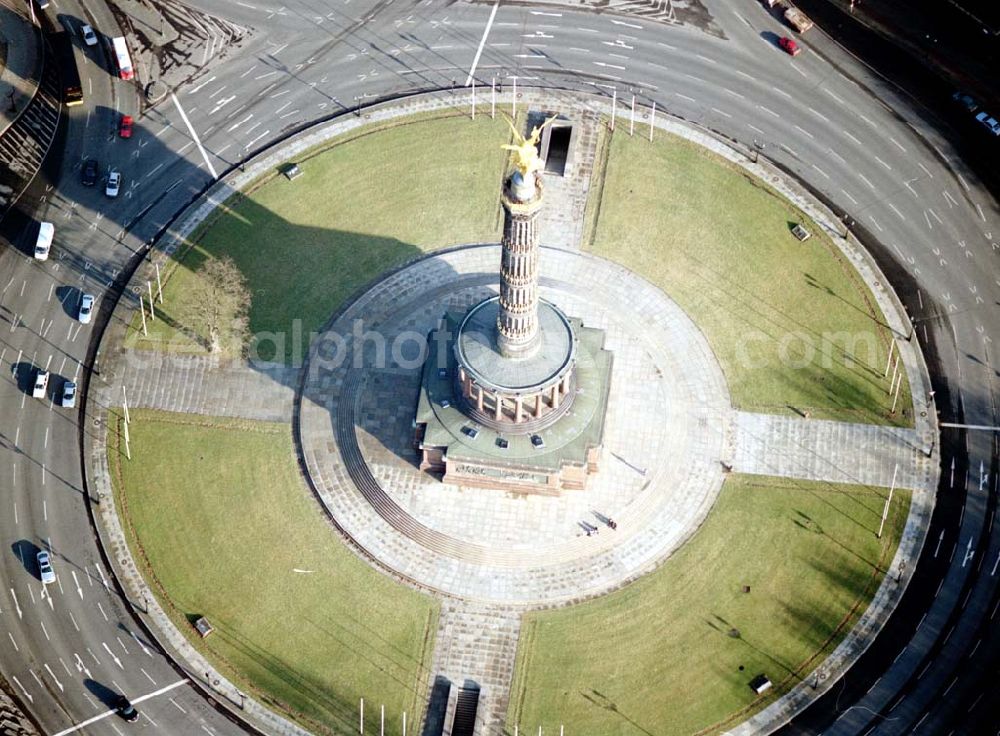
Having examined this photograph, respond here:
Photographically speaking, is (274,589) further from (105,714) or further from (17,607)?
(17,607)

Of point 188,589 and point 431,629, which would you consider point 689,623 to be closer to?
point 431,629

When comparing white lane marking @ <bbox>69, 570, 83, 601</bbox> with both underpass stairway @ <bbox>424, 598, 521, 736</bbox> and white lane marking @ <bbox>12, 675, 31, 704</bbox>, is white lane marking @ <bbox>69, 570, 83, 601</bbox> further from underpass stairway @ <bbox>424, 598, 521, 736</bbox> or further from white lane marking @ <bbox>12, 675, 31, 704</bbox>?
underpass stairway @ <bbox>424, 598, 521, 736</bbox>

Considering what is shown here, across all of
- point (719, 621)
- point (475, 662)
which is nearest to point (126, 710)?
point (475, 662)

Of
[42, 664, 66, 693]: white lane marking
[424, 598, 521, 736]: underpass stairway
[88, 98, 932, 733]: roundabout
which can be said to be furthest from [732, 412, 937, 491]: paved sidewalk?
[42, 664, 66, 693]: white lane marking

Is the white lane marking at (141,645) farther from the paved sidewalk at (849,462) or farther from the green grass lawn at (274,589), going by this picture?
the paved sidewalk at (849,462)

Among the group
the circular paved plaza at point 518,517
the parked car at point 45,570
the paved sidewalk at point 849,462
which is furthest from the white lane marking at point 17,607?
the paved sidewalk at point 849,462
